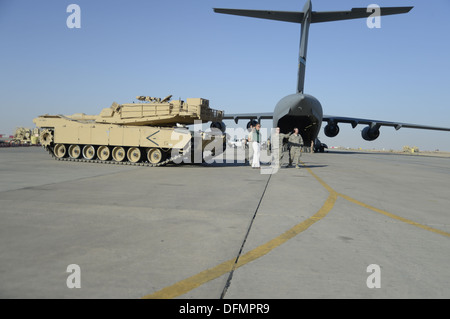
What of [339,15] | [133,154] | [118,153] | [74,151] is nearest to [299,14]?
[339,15]

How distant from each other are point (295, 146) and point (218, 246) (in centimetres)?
1196

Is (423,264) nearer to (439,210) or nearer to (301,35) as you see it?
(439,210)

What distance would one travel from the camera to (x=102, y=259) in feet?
10.3

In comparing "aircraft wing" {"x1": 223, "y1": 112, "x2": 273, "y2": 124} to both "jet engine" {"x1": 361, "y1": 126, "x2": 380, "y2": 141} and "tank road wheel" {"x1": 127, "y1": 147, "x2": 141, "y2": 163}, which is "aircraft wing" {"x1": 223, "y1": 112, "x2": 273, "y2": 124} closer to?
"jet engine" {"x1": 361, "y1": 126, "x2": 380, "y2": 141}

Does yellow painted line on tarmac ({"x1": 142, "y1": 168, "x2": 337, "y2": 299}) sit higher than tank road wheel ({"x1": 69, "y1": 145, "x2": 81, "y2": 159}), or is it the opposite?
yellow painted line on tarmac ({"x1": 142, "y1": 168, "x2": 337, "y2": 299})

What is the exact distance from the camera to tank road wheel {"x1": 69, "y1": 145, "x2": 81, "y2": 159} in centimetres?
1558

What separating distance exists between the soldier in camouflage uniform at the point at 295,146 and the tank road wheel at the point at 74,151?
10.4m

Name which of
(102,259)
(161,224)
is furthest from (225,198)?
(102,259)

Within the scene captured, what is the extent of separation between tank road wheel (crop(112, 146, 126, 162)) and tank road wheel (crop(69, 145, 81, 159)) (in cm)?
204

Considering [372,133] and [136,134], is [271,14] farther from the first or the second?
[372,133]

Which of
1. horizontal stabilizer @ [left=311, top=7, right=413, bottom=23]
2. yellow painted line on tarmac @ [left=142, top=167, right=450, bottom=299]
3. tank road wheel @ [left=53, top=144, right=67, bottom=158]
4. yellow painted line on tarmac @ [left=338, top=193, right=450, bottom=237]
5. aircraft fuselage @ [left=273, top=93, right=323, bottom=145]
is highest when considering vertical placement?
horizontal stabilizer @ [left=311, top=7, right=413, bottom=23]

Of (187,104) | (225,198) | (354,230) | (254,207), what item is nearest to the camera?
(354,230)

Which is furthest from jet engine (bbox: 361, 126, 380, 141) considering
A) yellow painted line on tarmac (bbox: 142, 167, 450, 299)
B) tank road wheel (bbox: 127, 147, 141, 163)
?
yellow painted line on tarmac (bbox: 142, 167, 450, 299)

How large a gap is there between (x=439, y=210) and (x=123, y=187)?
22.4ft
